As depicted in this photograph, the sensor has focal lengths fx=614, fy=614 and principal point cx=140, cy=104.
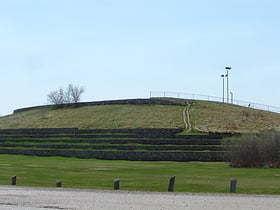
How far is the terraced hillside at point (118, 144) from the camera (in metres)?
64.9

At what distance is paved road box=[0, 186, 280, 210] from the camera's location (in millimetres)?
20314

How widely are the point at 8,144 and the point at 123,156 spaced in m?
20.3

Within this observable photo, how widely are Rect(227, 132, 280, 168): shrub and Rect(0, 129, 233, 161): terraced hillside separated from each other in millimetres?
8530

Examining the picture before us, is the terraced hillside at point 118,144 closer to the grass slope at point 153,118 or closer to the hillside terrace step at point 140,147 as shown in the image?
the hillside terrace step at point 140,147

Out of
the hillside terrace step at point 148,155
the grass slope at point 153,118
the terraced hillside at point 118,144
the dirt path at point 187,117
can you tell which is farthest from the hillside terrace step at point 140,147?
the dirt path at point 187,117

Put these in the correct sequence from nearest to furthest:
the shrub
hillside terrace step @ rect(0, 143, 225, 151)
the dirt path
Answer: the shrub → hillside terrace step @ rect(0, 143, 225, 151) → the dirt path

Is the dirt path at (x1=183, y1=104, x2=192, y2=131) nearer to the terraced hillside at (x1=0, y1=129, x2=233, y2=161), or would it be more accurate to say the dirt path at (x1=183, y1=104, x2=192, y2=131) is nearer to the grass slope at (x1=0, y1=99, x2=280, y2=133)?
the grass slope at (x1=0, y1=99, x2=280, y2=133)

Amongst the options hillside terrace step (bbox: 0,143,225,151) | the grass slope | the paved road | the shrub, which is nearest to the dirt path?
the grass slope

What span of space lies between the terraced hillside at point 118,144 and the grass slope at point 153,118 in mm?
3397

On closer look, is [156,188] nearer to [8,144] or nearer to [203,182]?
A: [203,182]

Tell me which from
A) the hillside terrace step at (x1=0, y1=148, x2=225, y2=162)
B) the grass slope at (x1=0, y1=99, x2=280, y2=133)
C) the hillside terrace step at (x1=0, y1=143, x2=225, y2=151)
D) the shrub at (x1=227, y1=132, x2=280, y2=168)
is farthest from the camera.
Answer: the grass slope at (x1=0, y1=99, x2=280, y2=133)

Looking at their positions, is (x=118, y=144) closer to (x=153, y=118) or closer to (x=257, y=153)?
(x=153, y=118)

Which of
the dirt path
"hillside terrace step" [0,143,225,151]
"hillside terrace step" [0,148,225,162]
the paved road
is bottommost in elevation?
the paved road

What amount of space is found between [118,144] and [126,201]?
48.3 metres
